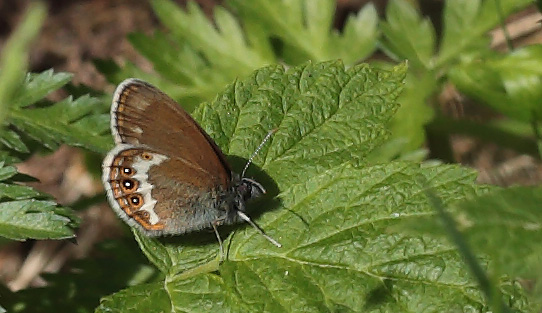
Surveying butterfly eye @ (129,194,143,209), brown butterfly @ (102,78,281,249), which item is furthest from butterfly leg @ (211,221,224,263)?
butterfly eye @ (129,194,143,209)

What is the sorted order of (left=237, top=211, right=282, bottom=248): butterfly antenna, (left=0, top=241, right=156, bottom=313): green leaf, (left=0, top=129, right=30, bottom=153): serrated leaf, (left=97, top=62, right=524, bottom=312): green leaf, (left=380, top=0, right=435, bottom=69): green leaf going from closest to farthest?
(left=97, top=62, right=524, bottom=312): green leaf, (left=237, top=211, right=282, bottom=248): butterfly antenna, (left=0, top=129, right=30, bottom=153): serrated leaf, (left=0, top=241, right=156, bottom=313): green leaf, (left=380, top=0, right=435, bottom=69): green leaf

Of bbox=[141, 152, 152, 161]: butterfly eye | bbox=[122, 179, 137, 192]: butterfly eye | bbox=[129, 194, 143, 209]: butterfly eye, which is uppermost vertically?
bbox=[141, 152, 152, 161]: butterfly eye

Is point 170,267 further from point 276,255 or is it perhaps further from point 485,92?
point 485,92

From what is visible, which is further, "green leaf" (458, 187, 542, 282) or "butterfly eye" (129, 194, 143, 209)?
"butterfly eye" (129, 194, 143, 209)

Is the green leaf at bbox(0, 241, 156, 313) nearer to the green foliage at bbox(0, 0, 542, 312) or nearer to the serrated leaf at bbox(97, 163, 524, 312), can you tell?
the green foliage at bbox(0, 0, 542, 312)

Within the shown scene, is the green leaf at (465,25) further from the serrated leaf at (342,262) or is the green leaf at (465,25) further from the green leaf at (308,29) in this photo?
the serrated leaf at (342,262)

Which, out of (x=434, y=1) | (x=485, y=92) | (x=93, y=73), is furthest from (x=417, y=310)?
(x=93, y=73)
